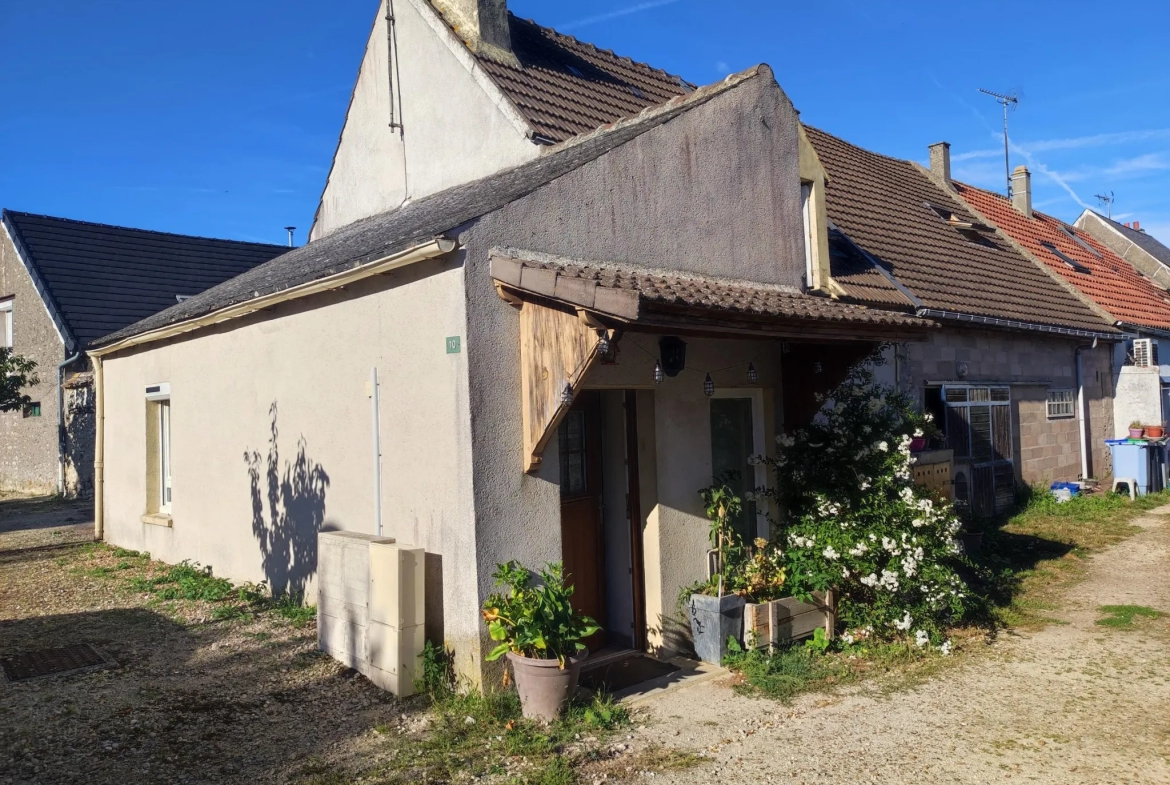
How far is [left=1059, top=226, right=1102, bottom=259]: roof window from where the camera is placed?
20.5 metres

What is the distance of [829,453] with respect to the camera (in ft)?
23.7

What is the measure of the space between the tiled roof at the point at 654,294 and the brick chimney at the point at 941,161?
11998 mm

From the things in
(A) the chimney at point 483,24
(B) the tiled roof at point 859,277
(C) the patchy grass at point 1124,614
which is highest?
(A) the chimney at point 483,24

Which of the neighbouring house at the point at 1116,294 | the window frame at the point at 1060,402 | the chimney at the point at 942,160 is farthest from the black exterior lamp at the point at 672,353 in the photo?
the chimney at the point at 942,160

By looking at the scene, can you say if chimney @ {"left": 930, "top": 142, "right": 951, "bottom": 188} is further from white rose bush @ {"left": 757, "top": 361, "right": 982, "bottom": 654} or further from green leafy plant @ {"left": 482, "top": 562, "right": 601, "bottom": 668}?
green leafy plant @ {"left": 482, "top": 562, "right": 601, "bottom": 668}

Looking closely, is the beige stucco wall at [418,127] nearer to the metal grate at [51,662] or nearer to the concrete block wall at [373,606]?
the concrete block wall at [373,606]

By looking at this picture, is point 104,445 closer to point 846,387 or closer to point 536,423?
point 536,423

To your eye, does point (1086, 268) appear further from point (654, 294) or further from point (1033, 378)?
point (654, 294)

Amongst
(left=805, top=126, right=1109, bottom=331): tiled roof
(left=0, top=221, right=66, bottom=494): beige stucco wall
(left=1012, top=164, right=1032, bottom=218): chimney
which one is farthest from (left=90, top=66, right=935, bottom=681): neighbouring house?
(left=1012, top=164, right=1032, bottom=218): chimney

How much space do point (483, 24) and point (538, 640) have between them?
764cm

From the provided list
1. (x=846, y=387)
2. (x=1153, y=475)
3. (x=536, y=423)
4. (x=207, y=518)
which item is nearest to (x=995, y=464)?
(x=1153, y=475)

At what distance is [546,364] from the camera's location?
18.6 feet

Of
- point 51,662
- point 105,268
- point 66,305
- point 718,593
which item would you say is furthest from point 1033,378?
point 105,268

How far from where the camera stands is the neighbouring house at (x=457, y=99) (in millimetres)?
9234
